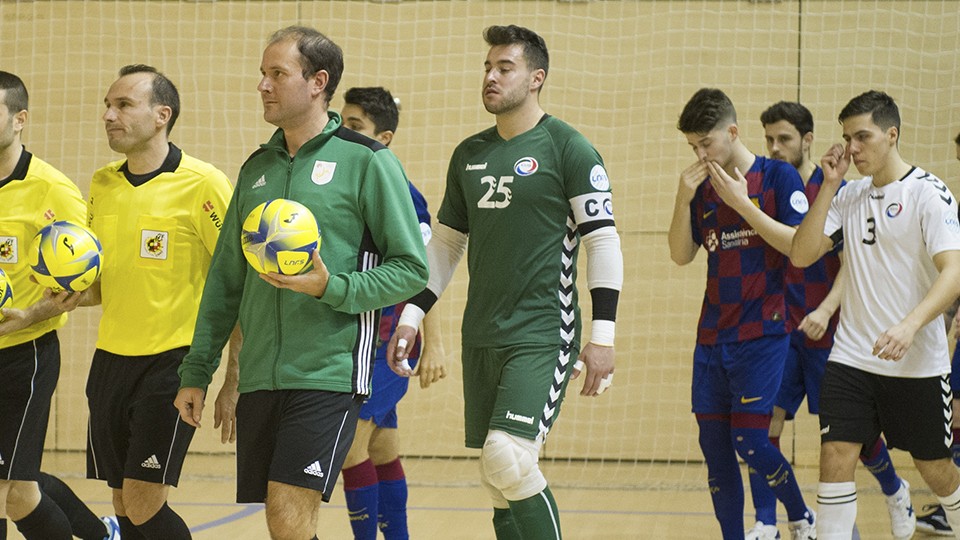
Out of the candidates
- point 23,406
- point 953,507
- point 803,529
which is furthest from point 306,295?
point 803,529

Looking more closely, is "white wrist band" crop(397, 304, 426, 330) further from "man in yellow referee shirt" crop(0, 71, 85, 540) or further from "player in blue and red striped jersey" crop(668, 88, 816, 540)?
"player in blue and red striped jersey" crop(668, 88, 816, 540)

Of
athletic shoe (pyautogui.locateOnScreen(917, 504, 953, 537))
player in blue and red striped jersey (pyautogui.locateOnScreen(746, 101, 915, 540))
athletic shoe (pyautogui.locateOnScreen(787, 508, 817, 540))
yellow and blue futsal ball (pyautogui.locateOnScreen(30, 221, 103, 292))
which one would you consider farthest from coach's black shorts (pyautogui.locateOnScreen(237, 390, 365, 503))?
athletic shoe (pyautogui.locateOnScreen(917, 504, 953, 537))

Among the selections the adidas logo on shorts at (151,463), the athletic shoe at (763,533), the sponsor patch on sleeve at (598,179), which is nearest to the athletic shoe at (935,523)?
the athletic shoe at (763,533)

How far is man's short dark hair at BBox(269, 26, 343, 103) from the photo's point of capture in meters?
3.59

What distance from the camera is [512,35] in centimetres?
425

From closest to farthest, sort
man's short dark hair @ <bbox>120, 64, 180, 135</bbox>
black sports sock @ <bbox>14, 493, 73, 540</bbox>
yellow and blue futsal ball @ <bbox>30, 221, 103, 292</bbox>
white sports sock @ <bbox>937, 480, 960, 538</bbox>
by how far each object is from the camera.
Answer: yellow and blue futsal ball @ <bbox>30, 221, 103, 292</bbox> < man's short dark hair @ <bbox>120, 64, 180, 135</bbox> < black sports sock @ <bbox>14, 493, 73, 540</bbox> < white sports sock @ <bbox>937, 480, 960, 538</bbox>

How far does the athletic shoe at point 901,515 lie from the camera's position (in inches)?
232

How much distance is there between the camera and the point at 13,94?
4629 mm

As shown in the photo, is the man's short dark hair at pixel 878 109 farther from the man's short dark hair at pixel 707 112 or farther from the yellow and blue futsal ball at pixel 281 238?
the yellow and blue futsal ball at pixel 281 238

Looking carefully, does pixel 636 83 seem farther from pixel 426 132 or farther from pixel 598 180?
pixel 598 180

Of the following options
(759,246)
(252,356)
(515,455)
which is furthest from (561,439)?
(252,356)

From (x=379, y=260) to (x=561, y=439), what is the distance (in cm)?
525

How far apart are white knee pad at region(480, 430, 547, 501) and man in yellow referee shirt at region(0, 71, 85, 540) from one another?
1.77 metres

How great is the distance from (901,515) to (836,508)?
1498mm
